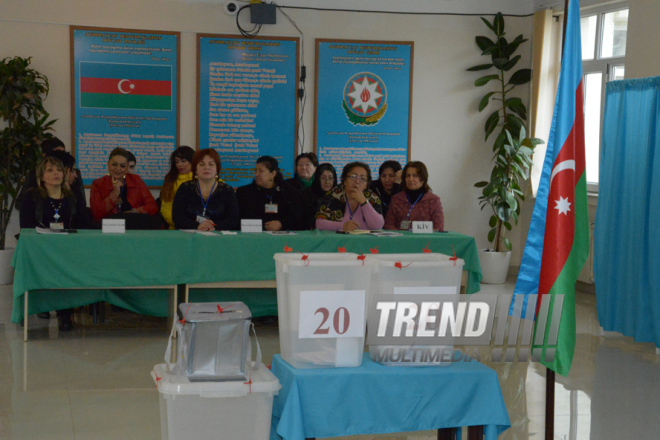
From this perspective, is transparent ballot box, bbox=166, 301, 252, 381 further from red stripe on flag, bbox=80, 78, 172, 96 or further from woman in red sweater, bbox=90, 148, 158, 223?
red stripe on flag, bbox=80, 78, 172, 96

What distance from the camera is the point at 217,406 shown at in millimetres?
2084

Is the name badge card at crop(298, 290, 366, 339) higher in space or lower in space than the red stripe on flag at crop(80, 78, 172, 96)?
lower

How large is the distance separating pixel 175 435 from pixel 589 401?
2.32 metres

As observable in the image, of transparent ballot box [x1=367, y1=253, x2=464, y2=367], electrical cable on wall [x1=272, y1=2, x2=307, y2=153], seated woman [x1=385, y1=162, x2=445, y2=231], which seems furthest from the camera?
electrical cable on wall [x1=272, y1=2, x2=307, y2=153]

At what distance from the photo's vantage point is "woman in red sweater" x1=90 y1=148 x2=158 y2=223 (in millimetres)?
5766

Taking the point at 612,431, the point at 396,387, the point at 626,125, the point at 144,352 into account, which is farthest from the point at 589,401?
the point at 144,352

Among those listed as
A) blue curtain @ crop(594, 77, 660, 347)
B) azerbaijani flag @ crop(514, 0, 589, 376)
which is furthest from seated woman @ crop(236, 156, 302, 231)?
azerbaijani flag @ crop(514, 0, 589, 376)

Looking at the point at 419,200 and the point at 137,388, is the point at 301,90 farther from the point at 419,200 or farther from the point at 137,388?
the point at 137,388

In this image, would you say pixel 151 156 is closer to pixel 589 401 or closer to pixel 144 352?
pixel 144 352

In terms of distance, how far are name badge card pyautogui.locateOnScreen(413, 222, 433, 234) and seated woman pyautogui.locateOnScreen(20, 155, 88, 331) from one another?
250 centimetres

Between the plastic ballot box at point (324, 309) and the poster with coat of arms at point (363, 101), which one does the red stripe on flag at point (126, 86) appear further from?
the plastic ballot box at point (324, 309)

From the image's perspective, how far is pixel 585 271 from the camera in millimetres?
6301

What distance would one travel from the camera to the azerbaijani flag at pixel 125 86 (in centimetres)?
651

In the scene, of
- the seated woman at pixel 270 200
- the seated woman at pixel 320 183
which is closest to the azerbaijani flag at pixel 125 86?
the seated woman at pixel 320 183
